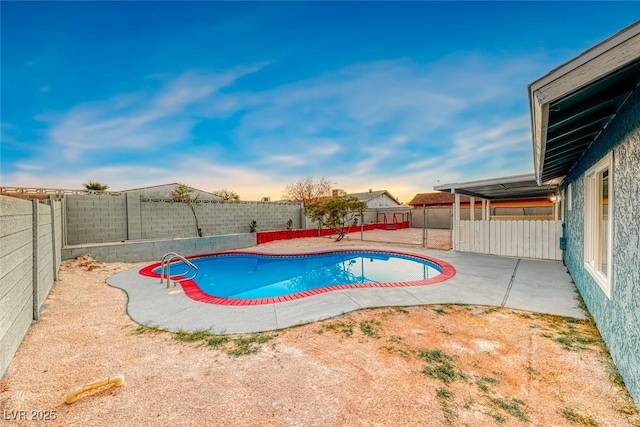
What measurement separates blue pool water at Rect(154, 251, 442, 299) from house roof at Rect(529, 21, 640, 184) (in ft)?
16.7

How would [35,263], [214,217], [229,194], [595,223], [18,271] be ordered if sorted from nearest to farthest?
[18,271]
[35,263]
[595,223]
[214,217]
[229,194]

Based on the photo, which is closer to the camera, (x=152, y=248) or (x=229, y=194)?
(x=152, y=248)

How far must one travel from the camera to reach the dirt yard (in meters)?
2.15

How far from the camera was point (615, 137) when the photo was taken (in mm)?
2916

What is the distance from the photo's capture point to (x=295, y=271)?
364 inches

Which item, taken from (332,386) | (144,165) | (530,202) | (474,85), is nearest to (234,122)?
(144,165)

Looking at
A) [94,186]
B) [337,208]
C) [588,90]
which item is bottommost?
[337,208]

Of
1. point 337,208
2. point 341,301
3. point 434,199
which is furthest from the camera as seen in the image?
point 434,199

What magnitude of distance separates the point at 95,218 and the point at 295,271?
8.47 metres

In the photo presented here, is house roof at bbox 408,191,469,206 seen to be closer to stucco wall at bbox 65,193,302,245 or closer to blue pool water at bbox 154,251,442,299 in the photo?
stucco wall at bbox 65,193,302,245

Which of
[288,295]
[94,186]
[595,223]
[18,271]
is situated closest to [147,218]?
[94,186]

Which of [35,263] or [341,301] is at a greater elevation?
[35,263]

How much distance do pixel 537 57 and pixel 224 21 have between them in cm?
985

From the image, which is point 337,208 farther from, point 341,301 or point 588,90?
point 588,90
